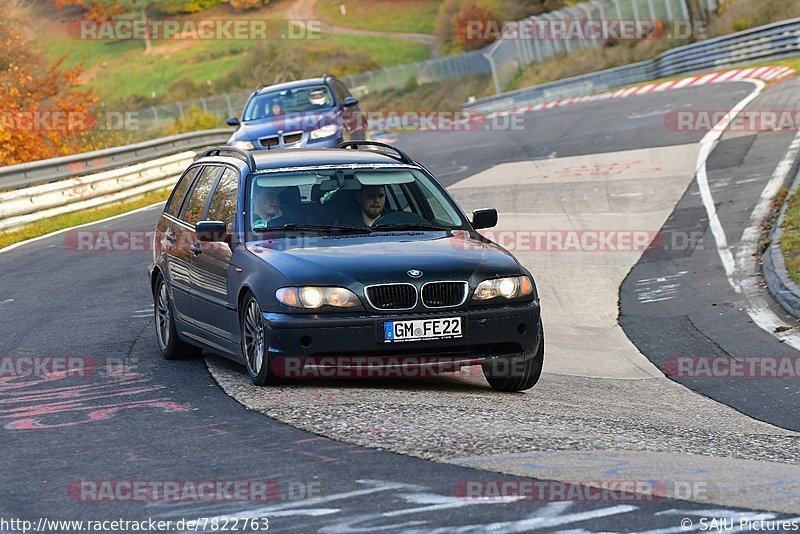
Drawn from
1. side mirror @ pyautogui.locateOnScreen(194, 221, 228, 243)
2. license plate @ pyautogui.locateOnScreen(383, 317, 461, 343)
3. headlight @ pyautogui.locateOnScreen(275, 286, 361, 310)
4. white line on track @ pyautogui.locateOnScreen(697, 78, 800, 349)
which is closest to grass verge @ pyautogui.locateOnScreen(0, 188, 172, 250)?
white line on track @ pyautogui.locateOnScreen(697, 78, 800, 349)

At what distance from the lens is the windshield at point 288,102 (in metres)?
24.9

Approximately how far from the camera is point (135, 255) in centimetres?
1762

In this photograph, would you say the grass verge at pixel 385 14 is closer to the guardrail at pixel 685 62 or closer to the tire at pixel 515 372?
the guardrail at pixel 685 62

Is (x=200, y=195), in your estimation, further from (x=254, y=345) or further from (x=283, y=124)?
(x=283, y=124)

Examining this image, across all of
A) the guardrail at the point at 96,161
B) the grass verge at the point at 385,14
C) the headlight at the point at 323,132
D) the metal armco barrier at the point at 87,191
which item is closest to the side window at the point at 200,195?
the metal armco barrier at the point at 87,191

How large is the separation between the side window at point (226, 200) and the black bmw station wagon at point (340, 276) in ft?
0.06

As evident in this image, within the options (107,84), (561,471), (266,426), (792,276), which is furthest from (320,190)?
(107,84)

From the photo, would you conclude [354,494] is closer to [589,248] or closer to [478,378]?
[478,378]

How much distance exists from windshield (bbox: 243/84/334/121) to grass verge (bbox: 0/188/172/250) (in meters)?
2.56

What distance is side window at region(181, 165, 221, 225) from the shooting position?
34.7 ft

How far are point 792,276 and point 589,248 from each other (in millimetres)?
4034

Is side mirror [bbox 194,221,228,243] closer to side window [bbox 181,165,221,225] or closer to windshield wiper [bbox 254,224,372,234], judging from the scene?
windshield wiper [bbox 254,224,372,234]

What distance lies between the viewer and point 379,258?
8.79 m

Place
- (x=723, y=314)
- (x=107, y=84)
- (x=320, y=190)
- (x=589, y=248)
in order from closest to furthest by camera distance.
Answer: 1. (x=320, y=190)
2. (x=723, y=314)
3. (x=589, y=248)
4. (x=107, y=84)
